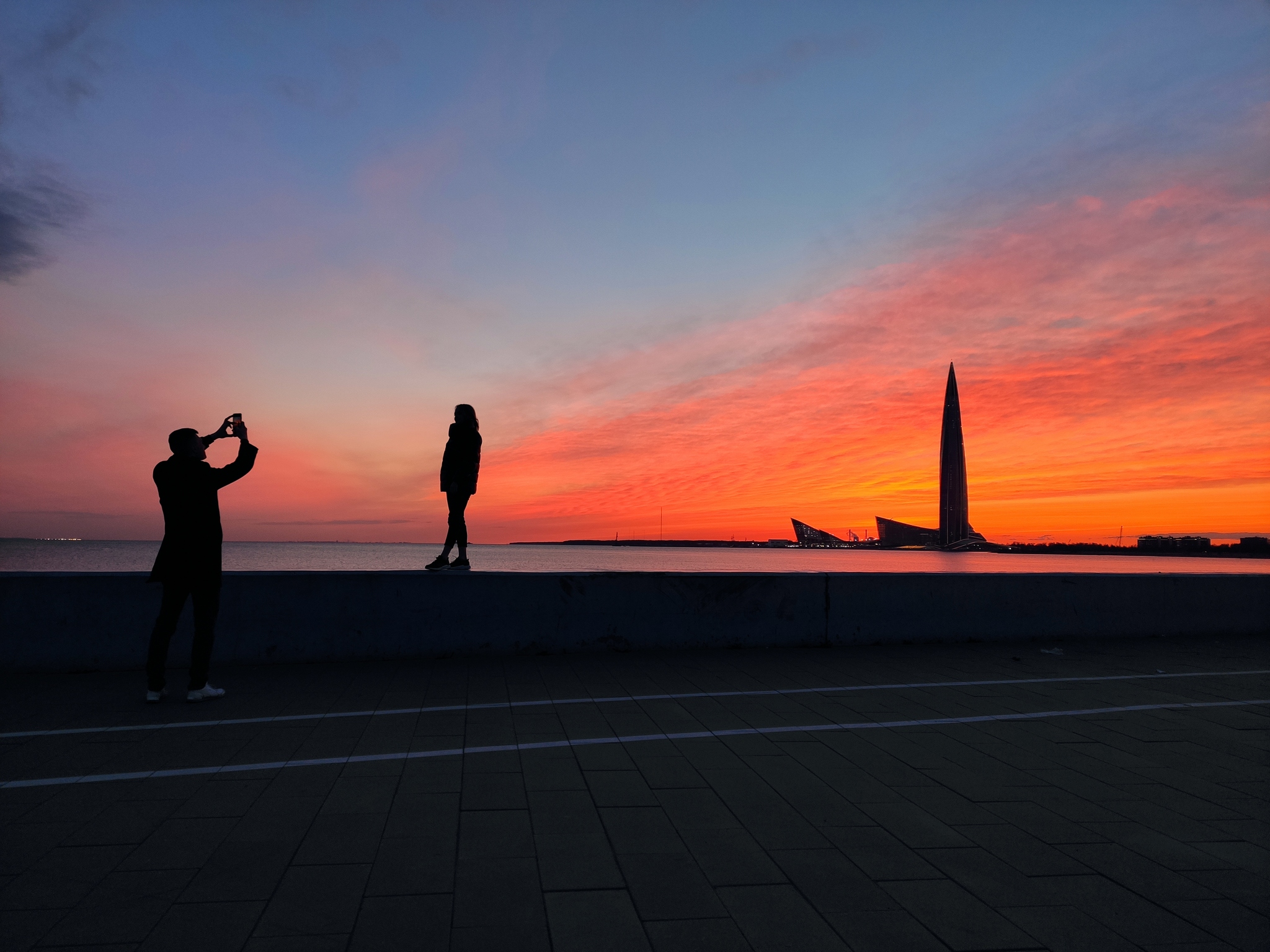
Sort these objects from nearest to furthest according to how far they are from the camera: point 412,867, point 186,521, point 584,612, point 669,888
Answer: point 669,888, point 412,867, point 186,521, point 584,612

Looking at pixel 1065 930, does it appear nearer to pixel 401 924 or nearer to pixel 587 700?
pixel 401 924

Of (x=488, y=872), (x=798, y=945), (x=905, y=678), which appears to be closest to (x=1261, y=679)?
(x=905, y=678)

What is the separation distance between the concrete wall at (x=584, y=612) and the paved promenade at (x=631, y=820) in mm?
929

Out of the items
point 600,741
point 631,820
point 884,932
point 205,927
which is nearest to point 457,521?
point 600,741

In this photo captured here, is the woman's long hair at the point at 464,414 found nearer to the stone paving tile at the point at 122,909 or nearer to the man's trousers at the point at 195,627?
the man's trousers at the point at 195,627

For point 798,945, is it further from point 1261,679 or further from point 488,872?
point 1261,679

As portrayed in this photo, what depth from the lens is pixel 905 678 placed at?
23.2 ft

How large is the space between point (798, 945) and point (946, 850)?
3.54 ft

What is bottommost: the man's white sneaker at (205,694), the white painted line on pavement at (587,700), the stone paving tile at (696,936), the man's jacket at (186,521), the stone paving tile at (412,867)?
the stone paving tile at (696,936)

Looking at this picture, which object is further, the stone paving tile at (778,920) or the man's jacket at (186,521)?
the man's jacket at (186,521)

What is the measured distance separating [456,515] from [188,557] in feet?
11.0

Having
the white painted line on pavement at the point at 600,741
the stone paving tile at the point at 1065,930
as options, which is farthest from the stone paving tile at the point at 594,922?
the white painted line on pavement at the point at 600,741

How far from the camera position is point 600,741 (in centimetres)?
481

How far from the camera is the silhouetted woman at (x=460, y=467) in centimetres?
866
